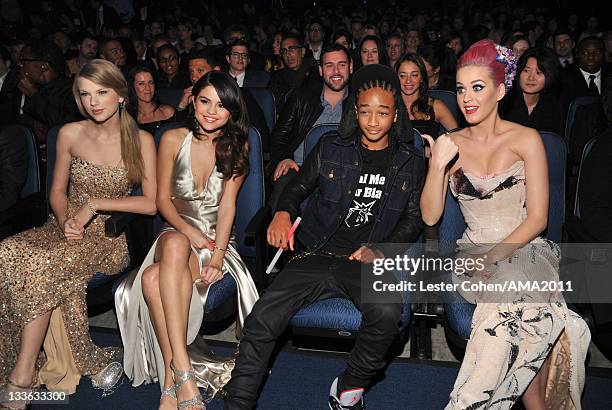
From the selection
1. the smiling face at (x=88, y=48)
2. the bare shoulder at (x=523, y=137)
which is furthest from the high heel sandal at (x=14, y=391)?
the smiling face at (x=88, y=48)

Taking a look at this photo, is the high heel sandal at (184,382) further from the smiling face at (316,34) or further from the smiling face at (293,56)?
the smiling face at (316,34)

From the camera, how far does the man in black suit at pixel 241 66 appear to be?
539cm

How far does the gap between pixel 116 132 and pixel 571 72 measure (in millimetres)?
4118

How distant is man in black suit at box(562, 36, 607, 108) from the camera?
5.29 metres

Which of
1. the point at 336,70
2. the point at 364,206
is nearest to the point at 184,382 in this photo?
the point at 364,206

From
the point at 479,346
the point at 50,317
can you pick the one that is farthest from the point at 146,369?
the point at 479,346

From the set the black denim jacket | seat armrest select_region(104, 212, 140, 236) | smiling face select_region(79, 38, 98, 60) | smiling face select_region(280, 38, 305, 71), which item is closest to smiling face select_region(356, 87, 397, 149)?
the black denim jacket

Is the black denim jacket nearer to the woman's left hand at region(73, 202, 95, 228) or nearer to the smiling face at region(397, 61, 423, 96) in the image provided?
the woman's left hand at region(73, 202, 95, 228)

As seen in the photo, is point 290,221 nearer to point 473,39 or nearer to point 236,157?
point 236,157

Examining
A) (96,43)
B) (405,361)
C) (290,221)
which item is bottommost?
(405,361)

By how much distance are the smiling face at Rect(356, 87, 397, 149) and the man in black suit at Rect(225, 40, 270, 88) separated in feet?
9.30

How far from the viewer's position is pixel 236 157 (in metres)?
2.93

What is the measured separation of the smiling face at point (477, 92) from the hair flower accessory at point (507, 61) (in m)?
0.04

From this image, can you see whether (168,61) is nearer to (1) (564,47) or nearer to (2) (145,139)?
(2) (145,139)
